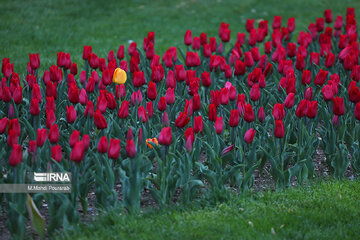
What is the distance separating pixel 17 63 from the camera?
7508 millimetres

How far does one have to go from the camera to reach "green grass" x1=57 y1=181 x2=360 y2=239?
3.48 meters

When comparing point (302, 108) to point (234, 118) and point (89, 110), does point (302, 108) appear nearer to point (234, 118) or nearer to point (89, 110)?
point (234, 118)

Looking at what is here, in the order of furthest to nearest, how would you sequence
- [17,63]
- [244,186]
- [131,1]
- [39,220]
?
[131,1] < [17,63] < [244,186] < [39,220]

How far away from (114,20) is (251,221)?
777 centimetres

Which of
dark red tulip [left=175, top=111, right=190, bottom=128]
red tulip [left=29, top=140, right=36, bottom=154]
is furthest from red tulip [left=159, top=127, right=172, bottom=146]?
red tulip [left=29, top=140, right=36, bottom=154]

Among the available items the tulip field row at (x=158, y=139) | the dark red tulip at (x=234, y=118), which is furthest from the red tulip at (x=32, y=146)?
the dark red tulip at (x=234, y=118)

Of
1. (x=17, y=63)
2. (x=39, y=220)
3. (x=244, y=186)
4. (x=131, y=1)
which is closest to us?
(x=39, y=220)

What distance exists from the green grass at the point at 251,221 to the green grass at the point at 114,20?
4300mm

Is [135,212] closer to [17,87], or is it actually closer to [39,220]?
[39,220]

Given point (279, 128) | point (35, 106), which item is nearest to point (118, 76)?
point (35, 106)

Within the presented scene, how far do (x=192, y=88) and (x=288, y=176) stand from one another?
1166mm

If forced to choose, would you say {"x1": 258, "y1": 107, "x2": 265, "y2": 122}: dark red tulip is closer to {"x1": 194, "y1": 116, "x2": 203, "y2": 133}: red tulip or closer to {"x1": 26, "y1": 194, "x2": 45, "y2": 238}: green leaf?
{"x1": 194, "y1": 116, "x2": 203, "y2": 133}: red tulip

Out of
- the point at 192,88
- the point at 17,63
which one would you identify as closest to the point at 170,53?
the point at 192,88

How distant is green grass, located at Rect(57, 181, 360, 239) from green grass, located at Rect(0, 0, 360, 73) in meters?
4.30
